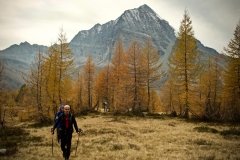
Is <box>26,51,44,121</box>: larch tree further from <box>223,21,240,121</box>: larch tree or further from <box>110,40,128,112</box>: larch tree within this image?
<box>223,21,240,121</box>: larch tree

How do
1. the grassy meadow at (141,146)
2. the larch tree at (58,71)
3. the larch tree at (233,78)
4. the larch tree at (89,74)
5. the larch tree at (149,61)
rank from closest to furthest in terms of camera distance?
1. the grassy meadow at (141,146)
2. the larch tree at (233,78)
3. the larch tree at (58,71)
4. the larch tree at (149,61)
5. the larch tree at (89,74)

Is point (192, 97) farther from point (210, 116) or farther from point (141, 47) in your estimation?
point (141, 47)

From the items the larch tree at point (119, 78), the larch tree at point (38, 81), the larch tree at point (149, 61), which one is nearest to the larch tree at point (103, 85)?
the larch tree at point (119, 78)

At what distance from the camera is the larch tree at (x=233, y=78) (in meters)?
41.2

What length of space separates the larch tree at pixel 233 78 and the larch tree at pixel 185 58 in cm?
484

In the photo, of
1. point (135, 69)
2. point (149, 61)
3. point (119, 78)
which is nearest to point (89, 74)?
point (119, 78)

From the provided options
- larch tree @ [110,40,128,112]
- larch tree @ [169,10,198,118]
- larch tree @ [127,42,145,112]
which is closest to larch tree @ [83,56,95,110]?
larch tree @ [110,40,128,112]

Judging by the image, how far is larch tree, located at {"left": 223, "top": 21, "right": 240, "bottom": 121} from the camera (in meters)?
41.2

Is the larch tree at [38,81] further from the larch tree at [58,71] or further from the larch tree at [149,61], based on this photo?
the larch tree at [149,61]

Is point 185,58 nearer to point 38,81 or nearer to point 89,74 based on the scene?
point 38,81

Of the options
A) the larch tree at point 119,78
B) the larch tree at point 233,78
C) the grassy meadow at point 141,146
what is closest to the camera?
the grassy meadow at point 141,146

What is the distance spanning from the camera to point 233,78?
46094mm

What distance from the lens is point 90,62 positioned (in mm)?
66438

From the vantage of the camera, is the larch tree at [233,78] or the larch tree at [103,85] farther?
the larch tree at [103,85]
